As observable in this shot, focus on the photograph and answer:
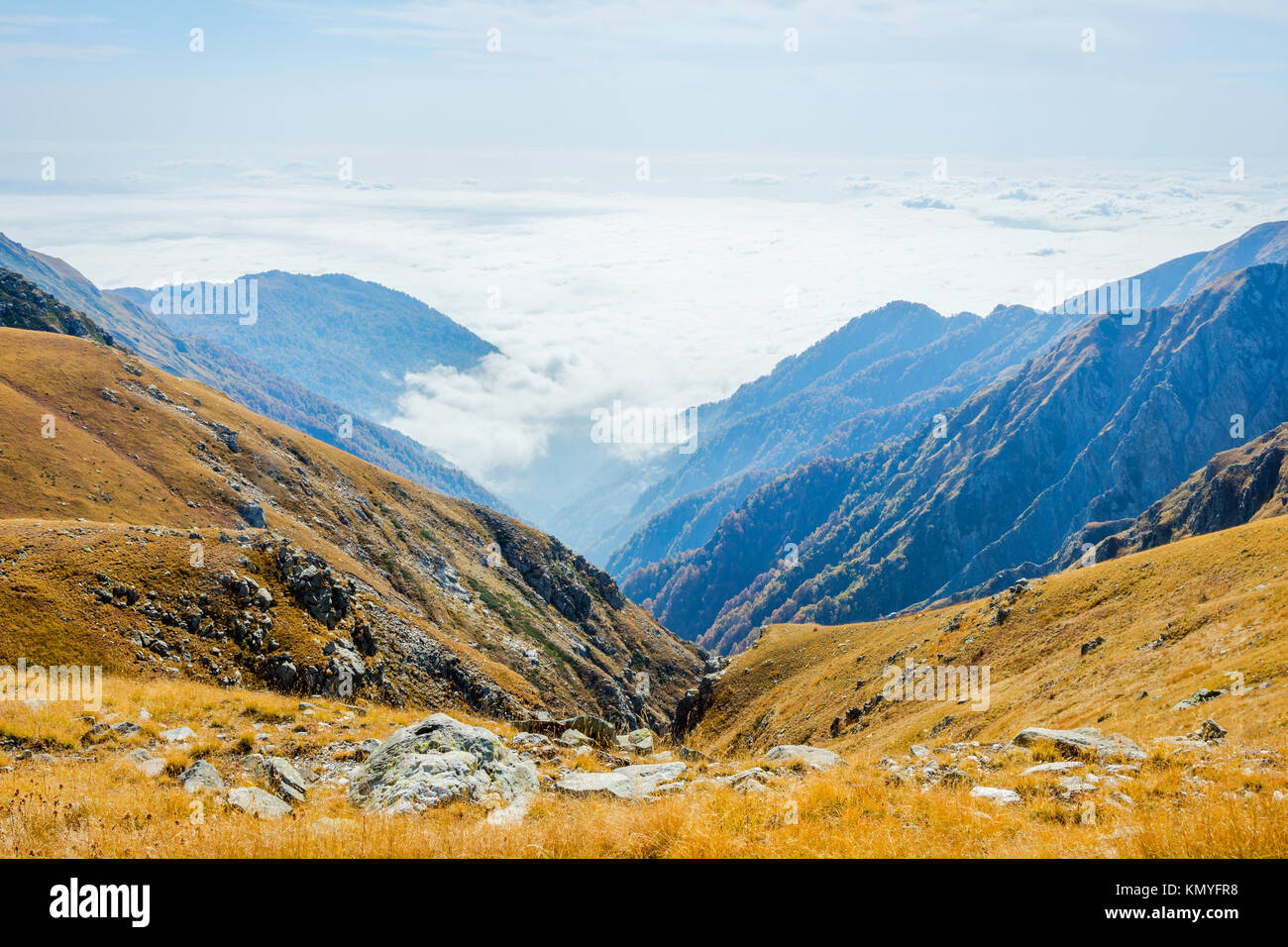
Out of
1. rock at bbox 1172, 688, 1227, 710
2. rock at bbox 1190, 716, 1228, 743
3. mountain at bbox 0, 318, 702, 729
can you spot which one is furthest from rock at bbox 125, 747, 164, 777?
rock at bbox 1172, 688, 1227, 710

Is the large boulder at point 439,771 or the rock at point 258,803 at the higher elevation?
the rock at point 258,803

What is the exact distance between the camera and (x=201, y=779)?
51.8 ft

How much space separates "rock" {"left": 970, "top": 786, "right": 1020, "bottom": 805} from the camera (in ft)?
45.3

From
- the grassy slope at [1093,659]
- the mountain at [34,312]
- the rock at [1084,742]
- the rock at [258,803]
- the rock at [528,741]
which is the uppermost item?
the mountain at [34,312]

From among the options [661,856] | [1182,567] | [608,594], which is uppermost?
[661,856]

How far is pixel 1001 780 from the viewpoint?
52.1 ft

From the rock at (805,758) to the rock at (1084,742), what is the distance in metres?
6.07

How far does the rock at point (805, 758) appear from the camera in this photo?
20.0m


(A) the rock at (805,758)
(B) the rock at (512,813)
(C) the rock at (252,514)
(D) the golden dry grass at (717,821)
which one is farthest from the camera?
(C) the rock at (252,514)

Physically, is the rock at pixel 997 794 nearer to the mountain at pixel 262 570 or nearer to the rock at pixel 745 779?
the rock at pixel 745 779

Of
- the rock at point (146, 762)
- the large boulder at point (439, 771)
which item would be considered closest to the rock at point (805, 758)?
the large boulder at point (439, 771)
